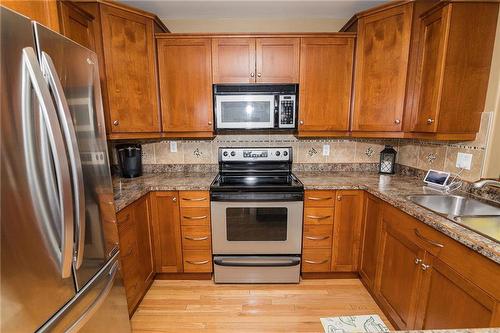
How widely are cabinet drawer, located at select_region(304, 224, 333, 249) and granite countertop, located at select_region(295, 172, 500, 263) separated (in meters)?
0.36

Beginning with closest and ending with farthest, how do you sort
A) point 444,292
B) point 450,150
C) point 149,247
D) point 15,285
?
1. point 15,285
2. point 444,292
3. point 450,150
4. point 149,247

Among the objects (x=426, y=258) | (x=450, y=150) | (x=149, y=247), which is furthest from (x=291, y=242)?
(x=450, y=150)

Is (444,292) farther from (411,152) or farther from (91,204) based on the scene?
(91,204)

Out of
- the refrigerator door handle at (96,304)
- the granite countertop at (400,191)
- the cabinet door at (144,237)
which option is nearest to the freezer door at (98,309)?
the refrigerator door handle at (96,304)

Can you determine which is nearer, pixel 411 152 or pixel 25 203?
pixel 25 203

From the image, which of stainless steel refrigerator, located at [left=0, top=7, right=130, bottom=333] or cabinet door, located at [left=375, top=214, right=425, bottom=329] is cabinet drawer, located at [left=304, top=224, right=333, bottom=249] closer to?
cabinet door, located at [left=375, top=214, right=425, bottom=329]

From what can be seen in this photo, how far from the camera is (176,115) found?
2193 mm

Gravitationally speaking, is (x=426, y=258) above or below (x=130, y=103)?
below

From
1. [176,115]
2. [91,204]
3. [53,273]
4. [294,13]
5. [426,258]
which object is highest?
[294,13]

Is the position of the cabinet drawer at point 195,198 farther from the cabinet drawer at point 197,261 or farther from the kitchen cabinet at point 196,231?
the cabinet drawer at point 197,261

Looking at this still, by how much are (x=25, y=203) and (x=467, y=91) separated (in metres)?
2.43

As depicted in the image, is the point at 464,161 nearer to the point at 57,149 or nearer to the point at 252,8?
the point at 252,8

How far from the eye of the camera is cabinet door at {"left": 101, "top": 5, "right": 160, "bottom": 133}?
183cm

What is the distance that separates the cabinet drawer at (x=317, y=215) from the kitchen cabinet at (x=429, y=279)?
0.44 meters
